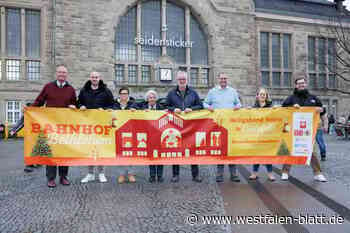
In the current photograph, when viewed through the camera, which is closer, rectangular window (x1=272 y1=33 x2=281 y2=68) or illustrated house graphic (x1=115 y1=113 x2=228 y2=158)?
illustrated house graphic (x1=115 y1=113 x2=228 y2=158)

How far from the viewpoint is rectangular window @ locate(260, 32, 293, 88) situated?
31.7 m

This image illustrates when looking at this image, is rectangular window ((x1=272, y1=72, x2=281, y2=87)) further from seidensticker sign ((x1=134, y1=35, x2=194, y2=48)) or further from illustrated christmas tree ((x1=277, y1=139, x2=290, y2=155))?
illustrated christmas tree ((x1=277, y1=139, x2=290, y2=155))

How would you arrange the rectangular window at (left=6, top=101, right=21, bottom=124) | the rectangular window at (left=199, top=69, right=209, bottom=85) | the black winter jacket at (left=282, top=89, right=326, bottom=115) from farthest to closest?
the rectangular window at (left=199, top=69, right=209, bottom=85) → the rectangular window at (left=6, top=101, right=21, bottom=124) → the black winter jacket at (left=282, top=89, right=326, bottom=115)

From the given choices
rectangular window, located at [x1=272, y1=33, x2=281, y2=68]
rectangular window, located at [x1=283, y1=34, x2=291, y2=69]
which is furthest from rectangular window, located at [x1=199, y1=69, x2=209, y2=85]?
rectangular window, located at [x1=283, y1=34, x2=291, y2=69]

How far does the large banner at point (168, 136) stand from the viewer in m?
6.26

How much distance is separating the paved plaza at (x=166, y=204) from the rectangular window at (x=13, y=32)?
64.8 ft

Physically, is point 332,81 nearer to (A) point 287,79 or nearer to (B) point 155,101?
(A) point 287,79

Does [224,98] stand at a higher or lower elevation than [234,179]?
higher

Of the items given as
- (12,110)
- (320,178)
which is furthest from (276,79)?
(320,178)

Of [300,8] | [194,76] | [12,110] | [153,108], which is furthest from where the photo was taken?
[300,8]

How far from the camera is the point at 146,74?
26781 mm

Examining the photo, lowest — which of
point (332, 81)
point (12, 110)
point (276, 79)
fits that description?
point (12, 110)

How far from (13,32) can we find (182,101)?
2221 cm

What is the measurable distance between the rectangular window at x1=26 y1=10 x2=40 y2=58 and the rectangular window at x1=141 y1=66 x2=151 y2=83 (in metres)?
8.65
